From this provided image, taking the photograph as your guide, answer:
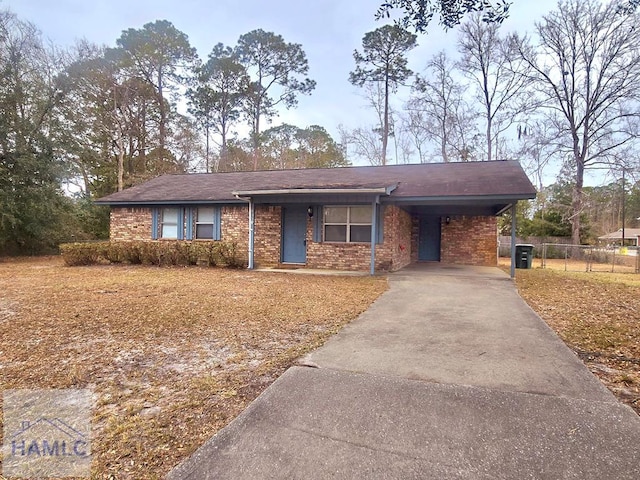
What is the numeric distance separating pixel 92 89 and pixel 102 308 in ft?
69.4

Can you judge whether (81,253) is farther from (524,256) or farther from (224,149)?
(224,149)

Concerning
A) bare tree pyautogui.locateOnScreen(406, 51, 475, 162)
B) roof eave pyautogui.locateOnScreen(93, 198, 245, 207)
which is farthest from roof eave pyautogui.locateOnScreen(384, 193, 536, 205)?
bare tree pyautogui.locateOnScreen(406, 51, 475, 162)

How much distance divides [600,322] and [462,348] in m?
3.03

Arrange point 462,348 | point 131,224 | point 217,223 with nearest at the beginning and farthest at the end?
point 462,348 → point 217,223 → point 131,224

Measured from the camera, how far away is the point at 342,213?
432 inches

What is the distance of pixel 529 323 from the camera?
483cm

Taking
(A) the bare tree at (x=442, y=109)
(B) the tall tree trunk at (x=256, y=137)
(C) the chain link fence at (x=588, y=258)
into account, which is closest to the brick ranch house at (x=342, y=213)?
(C) the chain link fence at (x=588, y=258)

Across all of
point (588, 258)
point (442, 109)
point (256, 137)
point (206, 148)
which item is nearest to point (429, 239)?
point (588, 258)

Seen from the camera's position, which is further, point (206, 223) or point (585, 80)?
point (585, 80)

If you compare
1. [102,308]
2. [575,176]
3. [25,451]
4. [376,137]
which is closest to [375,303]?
[102,308]

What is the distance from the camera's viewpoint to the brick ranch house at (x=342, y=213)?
33.2 feet

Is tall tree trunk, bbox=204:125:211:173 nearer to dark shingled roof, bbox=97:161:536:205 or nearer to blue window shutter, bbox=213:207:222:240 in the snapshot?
dark shingled roof, bbox=97:161:536:205

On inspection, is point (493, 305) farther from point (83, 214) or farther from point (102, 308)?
point (83, 214)

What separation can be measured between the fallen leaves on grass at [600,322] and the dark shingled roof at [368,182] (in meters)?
2.60
